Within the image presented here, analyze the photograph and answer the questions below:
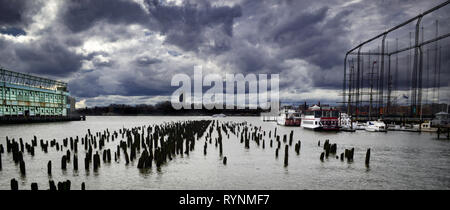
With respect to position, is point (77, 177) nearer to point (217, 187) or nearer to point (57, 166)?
point (57, 166)

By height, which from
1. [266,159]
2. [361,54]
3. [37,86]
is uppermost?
[361,54]

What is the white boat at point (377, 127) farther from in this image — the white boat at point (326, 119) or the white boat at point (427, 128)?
the white boat at point (326, 119)

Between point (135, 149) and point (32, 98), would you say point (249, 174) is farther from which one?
point (32, 98)

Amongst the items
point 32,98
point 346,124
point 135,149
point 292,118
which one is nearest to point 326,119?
point 346,124

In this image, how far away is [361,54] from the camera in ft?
225

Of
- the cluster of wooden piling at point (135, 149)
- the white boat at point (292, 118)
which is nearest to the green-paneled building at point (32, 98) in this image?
the cluster of wooden piling at point (135, 149)

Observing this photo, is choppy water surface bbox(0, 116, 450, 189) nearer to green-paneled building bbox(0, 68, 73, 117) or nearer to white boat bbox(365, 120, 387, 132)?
white boat bbox(365, 120, 387, 132)

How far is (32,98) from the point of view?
3351 inches

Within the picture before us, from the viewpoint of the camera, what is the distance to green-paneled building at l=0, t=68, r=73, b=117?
73.9 metres
